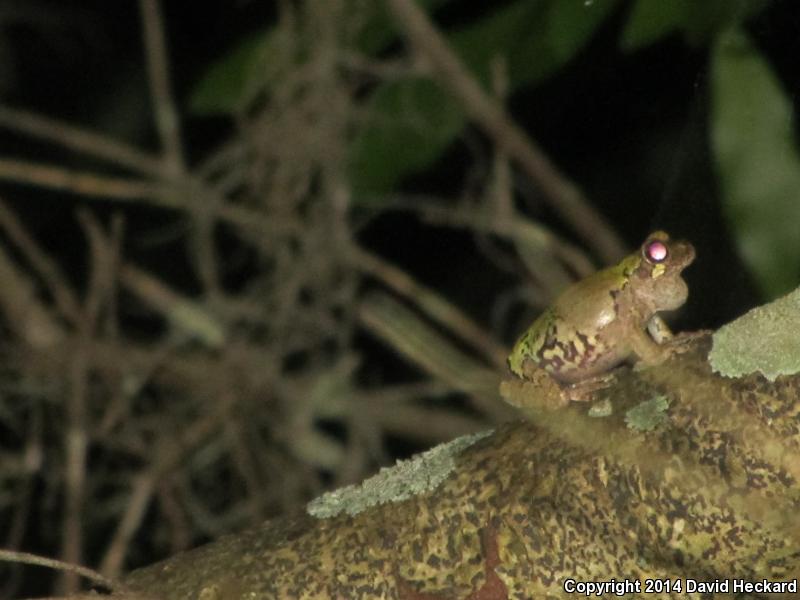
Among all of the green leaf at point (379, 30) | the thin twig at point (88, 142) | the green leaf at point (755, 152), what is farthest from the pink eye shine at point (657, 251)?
the thin twig at point (88, 142)

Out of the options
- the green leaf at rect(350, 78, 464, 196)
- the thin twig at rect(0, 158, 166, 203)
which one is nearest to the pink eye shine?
the green leaf at rect(350, 78, 464, 196)

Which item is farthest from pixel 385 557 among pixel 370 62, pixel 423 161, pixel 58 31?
pixel 58 31

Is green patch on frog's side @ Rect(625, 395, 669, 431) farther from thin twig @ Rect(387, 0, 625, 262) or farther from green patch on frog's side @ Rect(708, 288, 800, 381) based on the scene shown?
thin twig @ Rect(387, 0, 625, 262)

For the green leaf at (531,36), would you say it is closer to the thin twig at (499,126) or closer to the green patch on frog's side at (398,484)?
the thin twig at (499,126)

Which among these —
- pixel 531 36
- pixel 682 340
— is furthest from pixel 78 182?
pixel 682 340

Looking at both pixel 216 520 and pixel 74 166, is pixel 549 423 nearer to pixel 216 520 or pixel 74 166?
pixel 216 520

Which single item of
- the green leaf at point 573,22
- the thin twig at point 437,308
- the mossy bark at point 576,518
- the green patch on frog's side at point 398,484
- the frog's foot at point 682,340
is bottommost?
the mossy bark at point 576,518

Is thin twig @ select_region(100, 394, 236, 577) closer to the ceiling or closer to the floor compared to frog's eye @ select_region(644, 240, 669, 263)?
closer to the ceiling
